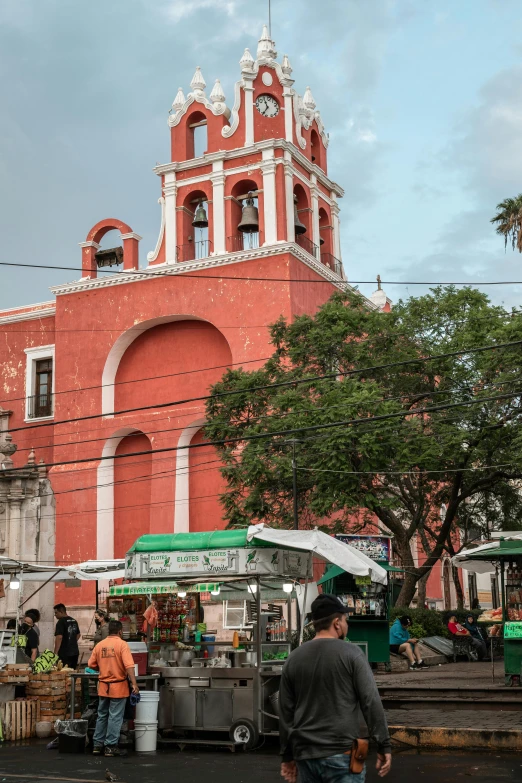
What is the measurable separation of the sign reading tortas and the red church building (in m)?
17.3

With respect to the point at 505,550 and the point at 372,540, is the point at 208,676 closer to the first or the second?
the point at 505,550

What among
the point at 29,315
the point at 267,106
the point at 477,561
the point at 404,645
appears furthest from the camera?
the point at 29,315

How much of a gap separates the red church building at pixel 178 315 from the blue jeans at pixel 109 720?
61.4 ft

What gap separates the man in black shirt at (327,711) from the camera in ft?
16.1

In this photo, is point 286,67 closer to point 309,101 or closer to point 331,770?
point 309,101

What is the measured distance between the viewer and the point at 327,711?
4.97 metres

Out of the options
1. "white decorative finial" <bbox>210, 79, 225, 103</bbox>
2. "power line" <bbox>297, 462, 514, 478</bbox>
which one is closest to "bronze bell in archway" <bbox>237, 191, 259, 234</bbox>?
"white decorative finial" <bbox>210, 79, 225, 103</bbox>

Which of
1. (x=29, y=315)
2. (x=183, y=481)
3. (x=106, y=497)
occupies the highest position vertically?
(x=29, y=315)

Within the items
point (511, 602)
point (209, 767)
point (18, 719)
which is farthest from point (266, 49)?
point (209, 767)

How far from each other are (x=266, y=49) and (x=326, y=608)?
31.0 m

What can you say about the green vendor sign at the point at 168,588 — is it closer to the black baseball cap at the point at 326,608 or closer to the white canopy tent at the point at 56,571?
the white canopy tent at the point at 56,571

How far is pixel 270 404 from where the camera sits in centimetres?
2647

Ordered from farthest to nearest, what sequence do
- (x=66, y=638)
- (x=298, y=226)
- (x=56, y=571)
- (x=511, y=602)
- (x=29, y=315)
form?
(x=29, y=315) → (x=298, y=226) → (x=56, y=571) → (x=66, y=638) → (x=511, y=602)

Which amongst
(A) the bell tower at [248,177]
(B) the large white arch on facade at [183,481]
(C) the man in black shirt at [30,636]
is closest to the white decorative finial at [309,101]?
(A) the bell tower at [248,177]
